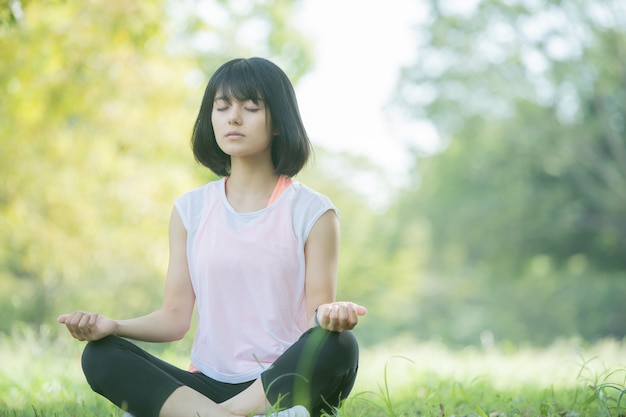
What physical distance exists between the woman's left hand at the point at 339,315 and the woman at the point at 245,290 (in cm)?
5

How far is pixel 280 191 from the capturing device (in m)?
2.86

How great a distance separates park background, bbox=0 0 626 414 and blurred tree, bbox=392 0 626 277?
5 cm

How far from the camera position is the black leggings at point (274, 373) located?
2.36 m

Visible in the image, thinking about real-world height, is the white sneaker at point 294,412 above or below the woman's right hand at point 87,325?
below

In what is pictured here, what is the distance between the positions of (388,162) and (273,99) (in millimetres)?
25748

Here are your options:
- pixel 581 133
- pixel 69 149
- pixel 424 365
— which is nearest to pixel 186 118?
pixel 69 149

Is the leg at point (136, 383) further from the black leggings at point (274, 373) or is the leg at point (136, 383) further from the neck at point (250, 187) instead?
the neck at point (250, 187)

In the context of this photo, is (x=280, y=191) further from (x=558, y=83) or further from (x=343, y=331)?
(x=558, y=83)

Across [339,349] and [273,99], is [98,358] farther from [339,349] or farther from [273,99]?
[273,99]

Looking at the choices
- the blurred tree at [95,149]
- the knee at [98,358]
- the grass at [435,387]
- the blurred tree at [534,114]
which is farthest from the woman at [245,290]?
the blurred tree at [534,114]

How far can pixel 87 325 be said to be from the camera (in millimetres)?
2414

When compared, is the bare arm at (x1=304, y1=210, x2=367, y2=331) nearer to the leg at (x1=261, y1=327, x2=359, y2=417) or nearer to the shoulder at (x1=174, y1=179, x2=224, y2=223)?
the leg at (x1=261, y1=327, x2=359, y2=417)


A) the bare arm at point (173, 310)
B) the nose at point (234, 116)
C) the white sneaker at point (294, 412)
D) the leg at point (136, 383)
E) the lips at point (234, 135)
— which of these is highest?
the nose at point (234, 116)

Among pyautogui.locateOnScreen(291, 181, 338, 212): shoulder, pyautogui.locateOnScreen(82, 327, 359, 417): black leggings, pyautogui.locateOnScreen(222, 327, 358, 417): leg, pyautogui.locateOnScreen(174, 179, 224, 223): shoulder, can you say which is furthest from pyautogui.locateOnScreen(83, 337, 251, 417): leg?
pyautogui.locateOnScreen(291, 181, 338, 212): shoulder
